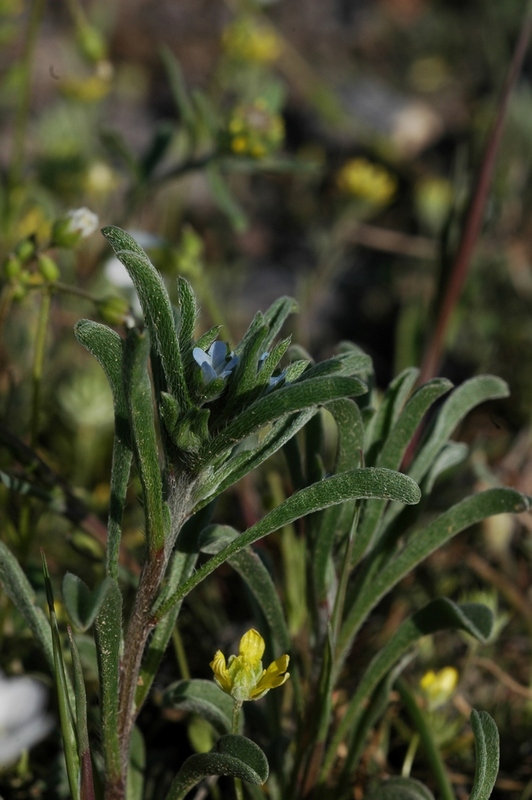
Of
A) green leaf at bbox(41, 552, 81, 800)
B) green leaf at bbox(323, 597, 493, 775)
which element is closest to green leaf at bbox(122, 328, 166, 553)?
green leaf at bbox(41, 552, 81, 800)

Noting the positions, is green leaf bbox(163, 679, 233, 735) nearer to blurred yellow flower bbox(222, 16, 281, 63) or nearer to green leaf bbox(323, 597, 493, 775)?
green leaf bbox(323, 597, 493, 775)

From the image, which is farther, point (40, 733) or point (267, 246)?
point (267, 246)

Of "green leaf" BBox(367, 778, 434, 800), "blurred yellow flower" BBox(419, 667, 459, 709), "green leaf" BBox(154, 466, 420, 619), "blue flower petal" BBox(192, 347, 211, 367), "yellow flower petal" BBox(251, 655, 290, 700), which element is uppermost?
"blue flower petal" BBox(192, 347, 211, 367)

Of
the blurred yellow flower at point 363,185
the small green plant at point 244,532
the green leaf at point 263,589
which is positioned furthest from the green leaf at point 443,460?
the blurred yellow flower at point 363,185

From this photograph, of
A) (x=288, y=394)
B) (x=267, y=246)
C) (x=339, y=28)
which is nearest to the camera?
(x=288, y=394)

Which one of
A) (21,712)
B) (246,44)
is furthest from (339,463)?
(246,44)

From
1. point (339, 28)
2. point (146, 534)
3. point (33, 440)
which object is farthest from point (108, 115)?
point (146, 534)

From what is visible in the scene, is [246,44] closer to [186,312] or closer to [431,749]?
[186,312]

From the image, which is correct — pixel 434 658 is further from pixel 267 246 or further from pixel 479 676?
pixel 267 246
